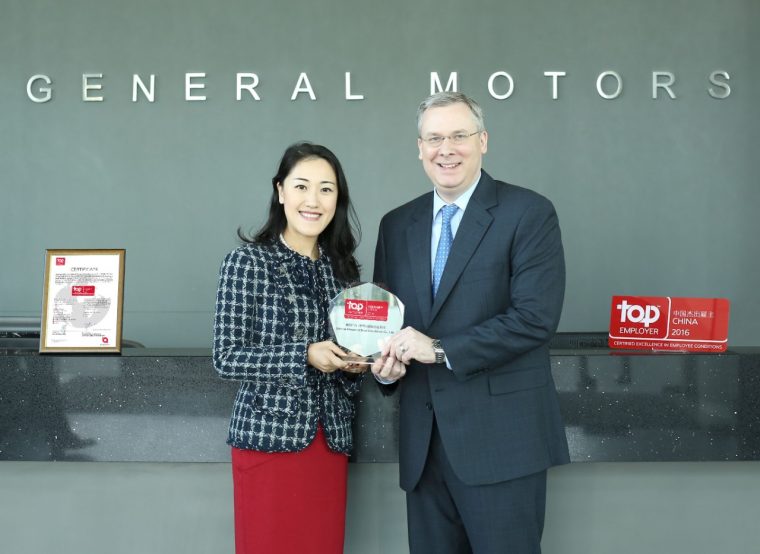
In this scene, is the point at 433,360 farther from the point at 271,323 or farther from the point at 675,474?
the point at 675,474

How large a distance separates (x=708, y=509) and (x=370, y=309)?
3.98 ft

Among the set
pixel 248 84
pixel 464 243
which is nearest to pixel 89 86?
pixel 248 84

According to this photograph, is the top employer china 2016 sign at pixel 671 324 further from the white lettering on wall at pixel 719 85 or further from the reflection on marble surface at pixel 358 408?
the white lettering on wall at pixel 719 85

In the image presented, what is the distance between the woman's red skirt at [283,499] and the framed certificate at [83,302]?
65 centimetres

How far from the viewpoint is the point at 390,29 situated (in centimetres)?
455

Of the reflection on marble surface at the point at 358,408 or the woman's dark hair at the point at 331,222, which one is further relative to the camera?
the reflection on marble surface at the point at 358,408

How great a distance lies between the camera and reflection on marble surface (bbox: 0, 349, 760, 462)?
2127 mm

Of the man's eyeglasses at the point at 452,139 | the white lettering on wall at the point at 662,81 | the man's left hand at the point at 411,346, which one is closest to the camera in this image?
the man's left hand at the point at 411,346

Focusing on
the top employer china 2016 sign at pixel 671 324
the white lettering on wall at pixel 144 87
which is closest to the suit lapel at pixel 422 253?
the top employer china 2016 sign at pixel 671 324

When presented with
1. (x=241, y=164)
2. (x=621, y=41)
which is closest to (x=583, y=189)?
(x=621, y=41)

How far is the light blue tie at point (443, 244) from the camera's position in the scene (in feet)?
6.07

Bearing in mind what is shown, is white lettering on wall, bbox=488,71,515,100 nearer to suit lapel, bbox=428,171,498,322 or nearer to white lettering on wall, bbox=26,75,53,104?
white lettering on wall, bbox=26,75,53,104

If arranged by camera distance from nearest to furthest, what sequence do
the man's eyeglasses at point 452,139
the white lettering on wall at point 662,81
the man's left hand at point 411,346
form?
the man's left hand at point 411,346
the man's eyeglasses at point 452,139
the white lettering on wall at point 662,81

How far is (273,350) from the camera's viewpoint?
1.77 m
